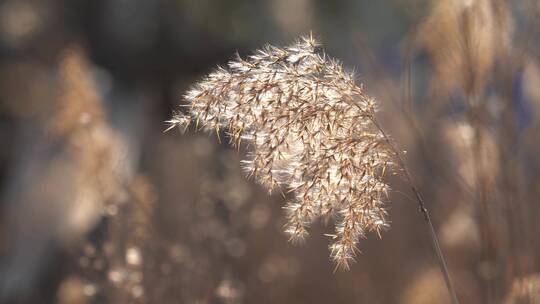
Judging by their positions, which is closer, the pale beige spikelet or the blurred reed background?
the pale beige spikelet

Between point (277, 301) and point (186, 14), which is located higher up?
point (186, 14)

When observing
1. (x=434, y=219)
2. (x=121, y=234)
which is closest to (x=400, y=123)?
(x=434, y=219)

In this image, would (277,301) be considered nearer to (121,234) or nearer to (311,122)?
(121,234)

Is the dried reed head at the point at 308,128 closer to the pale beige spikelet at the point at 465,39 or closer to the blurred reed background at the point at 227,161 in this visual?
the blurred reed background at the point at 227,161

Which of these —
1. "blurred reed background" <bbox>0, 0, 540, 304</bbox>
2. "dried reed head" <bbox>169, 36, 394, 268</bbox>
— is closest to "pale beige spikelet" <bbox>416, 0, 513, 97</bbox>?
"blurred reed background" <bbox>0, 0, 540, 304</bbox>

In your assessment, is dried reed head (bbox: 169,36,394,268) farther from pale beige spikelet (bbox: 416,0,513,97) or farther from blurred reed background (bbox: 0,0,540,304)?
pale beige spikelet (bbox: 416,0,513,97)

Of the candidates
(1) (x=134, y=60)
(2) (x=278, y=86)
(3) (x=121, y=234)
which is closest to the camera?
(2) (x=278, y=86)

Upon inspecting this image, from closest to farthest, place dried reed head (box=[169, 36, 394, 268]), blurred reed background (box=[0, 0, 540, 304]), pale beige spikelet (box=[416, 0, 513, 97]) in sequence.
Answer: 1. dried reed head (box=[169, 36, 394, 268])
2. pale beige spikelet (box=[416, 0, 513, 97])
3. blurred reed background (box=[0, 0, 540, 304])
